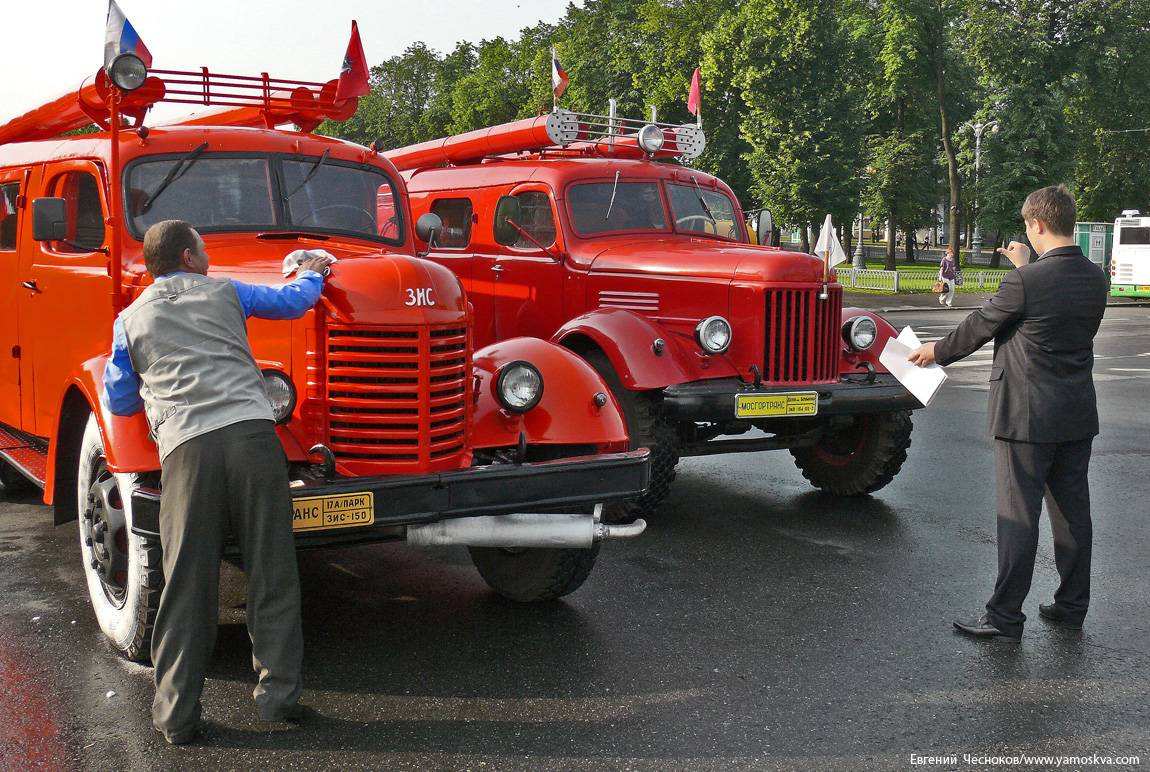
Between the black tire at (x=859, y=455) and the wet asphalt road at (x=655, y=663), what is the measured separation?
26.4 inches

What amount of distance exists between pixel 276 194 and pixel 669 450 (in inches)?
111

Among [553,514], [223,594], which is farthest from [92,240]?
[553,514]

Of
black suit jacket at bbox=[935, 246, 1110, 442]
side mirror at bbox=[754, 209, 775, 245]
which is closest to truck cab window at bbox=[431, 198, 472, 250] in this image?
side mirror at bbox=[754, 209, 775, 245]

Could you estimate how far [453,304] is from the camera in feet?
16.3

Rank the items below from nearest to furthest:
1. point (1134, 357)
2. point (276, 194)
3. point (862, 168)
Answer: point (276, 194) < point (1134, 357) < point (862, 168)

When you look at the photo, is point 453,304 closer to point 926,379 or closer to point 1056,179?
point 926,379

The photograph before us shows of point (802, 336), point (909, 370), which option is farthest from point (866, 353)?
point (909, 370)

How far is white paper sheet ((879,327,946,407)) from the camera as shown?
5.64 meters

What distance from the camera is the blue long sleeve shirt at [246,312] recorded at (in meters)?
4.29

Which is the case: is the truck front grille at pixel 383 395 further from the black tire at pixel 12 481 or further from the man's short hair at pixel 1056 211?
the black tire at pixel 12 481

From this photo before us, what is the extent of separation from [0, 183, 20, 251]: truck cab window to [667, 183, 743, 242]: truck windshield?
15.6 ft

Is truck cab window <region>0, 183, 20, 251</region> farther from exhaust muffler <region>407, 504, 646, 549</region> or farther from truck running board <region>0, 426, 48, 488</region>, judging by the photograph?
exhaust muffler <region>407, 504, 646, 549</region>

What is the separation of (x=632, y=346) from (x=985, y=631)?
117 inches

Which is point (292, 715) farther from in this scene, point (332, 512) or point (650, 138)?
point (650, 138)
